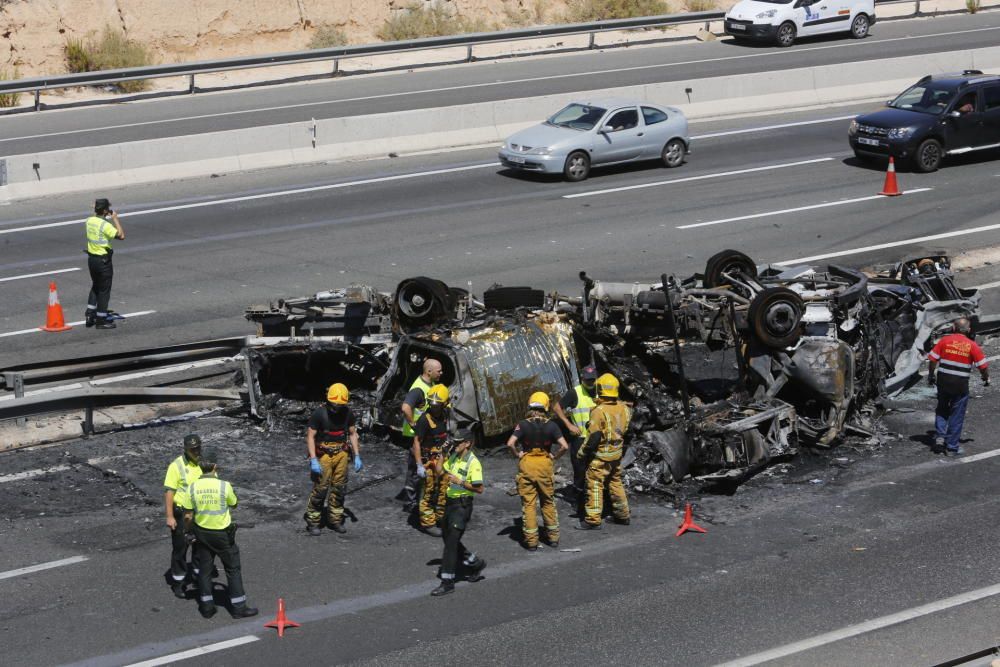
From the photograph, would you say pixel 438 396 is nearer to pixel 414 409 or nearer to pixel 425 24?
pixel 414 409

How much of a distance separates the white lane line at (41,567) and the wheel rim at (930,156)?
1945 centimetres

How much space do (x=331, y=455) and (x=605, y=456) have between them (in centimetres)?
224

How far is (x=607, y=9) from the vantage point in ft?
142

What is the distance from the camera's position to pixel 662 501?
1196 cm

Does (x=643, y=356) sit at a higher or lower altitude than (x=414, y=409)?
higher

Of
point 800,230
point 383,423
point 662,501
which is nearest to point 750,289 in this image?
point 662,501

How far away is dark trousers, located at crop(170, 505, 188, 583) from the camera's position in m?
10.1

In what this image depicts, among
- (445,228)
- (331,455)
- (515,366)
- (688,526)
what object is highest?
(445,228)

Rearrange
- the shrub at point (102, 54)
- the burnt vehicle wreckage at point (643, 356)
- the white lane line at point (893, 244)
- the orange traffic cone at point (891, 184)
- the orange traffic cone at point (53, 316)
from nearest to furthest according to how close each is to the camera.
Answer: the burnt vehicle wreckage at point (643, 356)
the orange traffic cone at point (53, 316)
the white lane line at point (893, 244)
the orange traffic cone at point (891, 184)
the shrub at point (102, 54)

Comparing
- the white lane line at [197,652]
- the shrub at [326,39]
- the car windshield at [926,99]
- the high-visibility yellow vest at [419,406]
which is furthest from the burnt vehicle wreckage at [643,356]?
the shrub at [326,39]

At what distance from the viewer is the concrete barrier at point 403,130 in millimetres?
25078

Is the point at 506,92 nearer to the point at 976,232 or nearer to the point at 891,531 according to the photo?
the point at 976,232

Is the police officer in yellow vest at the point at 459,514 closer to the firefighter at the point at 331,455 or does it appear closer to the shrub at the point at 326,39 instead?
the firefighter at the point at 331,455

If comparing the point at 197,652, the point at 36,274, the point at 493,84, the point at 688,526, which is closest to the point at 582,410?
the point at 688,526
